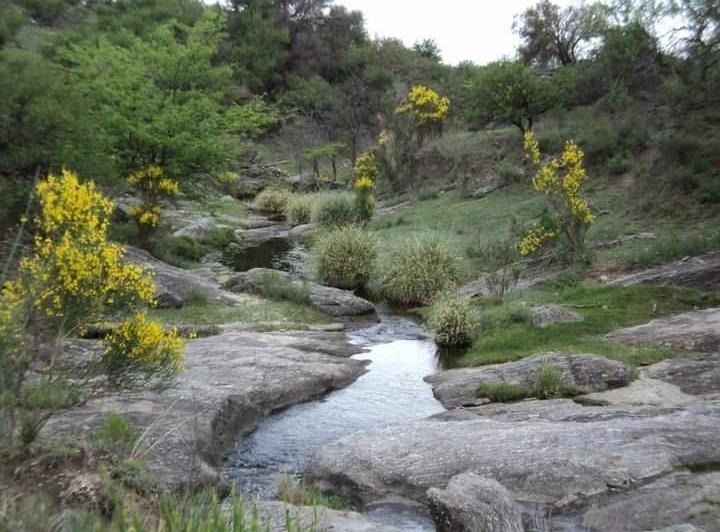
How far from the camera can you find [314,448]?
9117mm

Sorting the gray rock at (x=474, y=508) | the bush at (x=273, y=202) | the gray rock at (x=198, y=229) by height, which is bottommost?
the gray rock at (x=474, y=508)

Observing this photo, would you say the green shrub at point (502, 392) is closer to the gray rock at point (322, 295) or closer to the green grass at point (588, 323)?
the green grass at point (588, 323)

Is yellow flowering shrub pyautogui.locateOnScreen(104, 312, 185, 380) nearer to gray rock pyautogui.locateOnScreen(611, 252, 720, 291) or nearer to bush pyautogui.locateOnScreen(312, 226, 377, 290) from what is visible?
gray rock pyautogui.locateOnScreen(611, 252, 720, 291)

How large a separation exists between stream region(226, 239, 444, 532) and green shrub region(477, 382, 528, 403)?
736 millimetres

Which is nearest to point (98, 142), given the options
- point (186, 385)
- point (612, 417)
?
point (186, 385)

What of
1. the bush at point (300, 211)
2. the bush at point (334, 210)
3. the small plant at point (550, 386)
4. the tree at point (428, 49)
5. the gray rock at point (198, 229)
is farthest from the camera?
the tree at point (428, 49)

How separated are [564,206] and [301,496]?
12.7m

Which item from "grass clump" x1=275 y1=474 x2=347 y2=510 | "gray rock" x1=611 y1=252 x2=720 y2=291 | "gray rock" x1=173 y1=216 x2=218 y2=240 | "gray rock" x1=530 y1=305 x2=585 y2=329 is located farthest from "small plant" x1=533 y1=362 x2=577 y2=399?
"gray rock" x1=173 y1=216 x2=218 y2=240

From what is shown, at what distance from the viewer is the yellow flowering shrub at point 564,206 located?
17.1 metres

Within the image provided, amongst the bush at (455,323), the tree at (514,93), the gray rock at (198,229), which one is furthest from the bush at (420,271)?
the tree at (514,93)

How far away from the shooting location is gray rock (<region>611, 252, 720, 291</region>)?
48.0 feet

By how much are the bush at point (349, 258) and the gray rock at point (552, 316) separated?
7034mm

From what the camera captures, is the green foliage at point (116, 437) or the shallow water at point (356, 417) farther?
the shallow water at point (356, 417)

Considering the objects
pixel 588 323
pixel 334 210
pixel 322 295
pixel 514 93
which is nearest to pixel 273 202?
pixel 334 210
